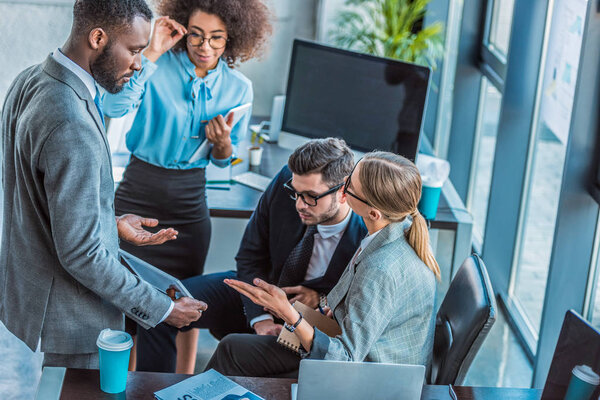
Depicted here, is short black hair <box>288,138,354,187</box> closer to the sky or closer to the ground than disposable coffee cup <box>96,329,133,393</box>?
closer to the sky

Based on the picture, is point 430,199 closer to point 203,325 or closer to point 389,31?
point 203,325

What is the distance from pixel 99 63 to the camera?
192 cm

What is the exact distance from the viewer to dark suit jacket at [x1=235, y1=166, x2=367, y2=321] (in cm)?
262

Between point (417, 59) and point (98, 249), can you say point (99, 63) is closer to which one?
point (98, 249)

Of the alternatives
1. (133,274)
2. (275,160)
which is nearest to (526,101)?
(275,160)

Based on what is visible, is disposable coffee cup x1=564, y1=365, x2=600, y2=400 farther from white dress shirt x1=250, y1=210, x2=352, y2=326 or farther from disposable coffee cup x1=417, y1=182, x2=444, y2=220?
disposable coffee cup x1=417, y1=182, x2=444, y2=220

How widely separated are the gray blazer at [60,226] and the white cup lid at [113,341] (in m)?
0.15

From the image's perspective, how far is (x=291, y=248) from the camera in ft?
9.05

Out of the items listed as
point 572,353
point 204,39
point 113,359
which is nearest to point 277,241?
point 204,39

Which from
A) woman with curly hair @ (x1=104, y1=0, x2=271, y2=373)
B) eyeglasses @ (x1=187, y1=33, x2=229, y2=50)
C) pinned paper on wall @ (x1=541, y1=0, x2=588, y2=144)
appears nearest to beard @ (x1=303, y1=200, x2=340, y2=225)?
woman with curly hair @ (x1=104, y1=0, x2=271, y2=373)

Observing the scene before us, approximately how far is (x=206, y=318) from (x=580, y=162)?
60.7 inches

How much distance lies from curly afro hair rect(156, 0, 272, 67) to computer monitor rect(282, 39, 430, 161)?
0.28m

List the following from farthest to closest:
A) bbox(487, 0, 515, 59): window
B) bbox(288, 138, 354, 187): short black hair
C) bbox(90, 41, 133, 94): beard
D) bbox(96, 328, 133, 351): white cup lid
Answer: bbox(487, 0, 515, 59): window < bbox(288, 138, 354, 187): short black hair < bbox(90, 41, 133, 94): beard < bbox(96, 328, 133, 351): white cup lid

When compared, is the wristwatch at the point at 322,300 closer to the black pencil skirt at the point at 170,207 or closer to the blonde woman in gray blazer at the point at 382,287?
the blonde woman in gray blazer at the point at 382,287
